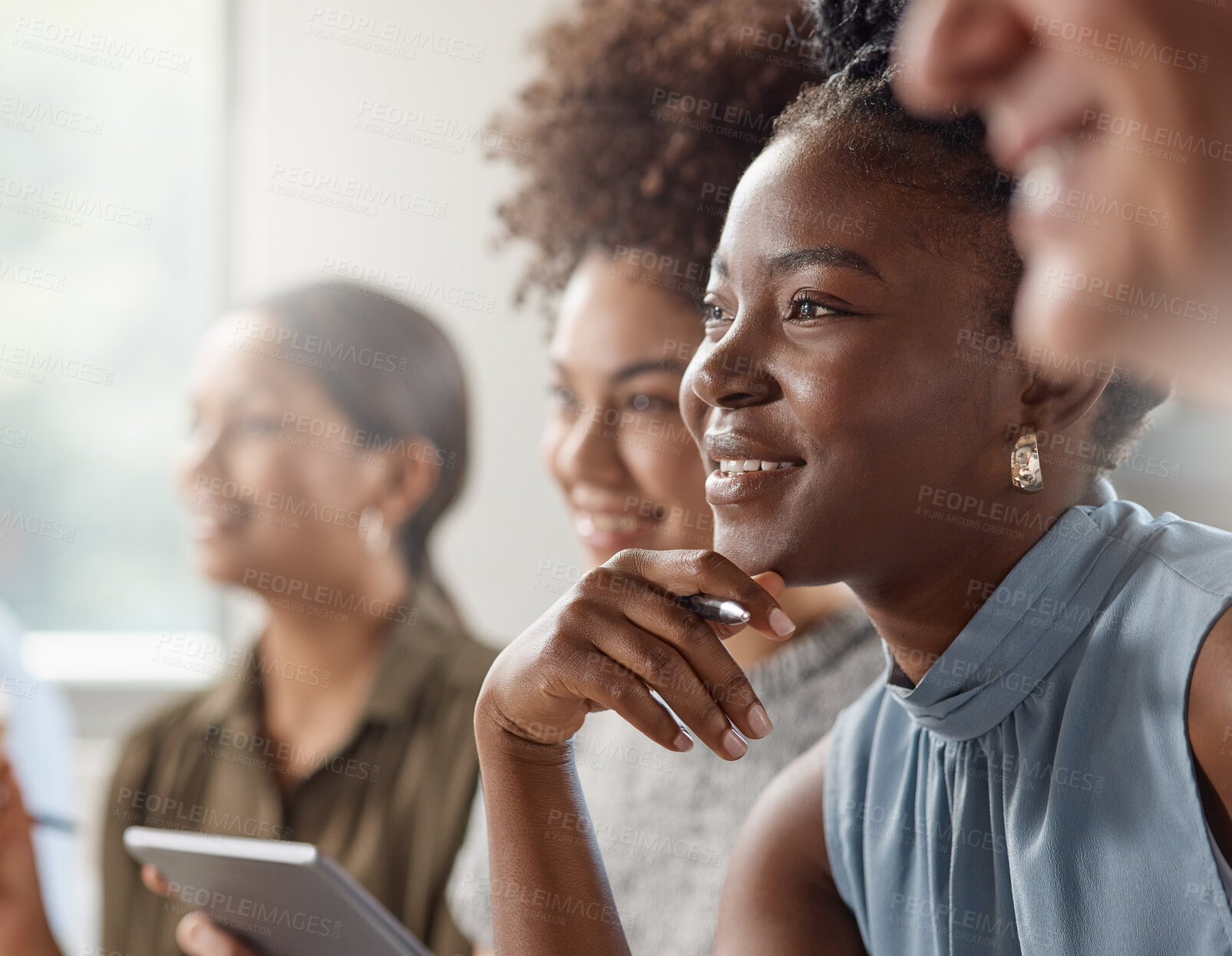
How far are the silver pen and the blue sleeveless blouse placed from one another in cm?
13

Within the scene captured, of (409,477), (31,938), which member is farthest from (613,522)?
(31,938)

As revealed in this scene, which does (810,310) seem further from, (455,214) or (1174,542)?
(455,214)

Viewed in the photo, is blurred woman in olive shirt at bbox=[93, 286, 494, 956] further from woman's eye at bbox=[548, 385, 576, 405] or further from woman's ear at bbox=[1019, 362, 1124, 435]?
woman's ear at bbox=[1019, 362, 1124, 435]

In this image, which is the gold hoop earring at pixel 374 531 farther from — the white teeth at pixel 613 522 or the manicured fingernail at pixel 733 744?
the manicured fingernail at pixel 733 744

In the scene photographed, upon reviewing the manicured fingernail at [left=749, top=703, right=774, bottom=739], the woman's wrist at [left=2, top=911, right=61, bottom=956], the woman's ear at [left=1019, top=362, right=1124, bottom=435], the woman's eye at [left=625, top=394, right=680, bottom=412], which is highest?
the woman's eye at [left=625, top=394, right=680, bottom=412]

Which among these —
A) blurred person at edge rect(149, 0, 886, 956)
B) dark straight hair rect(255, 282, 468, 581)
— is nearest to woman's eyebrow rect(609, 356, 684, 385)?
blurred person at edge rect(149, 0, 886, 956)

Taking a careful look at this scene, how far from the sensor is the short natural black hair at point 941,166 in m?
0.71

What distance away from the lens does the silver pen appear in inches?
27.5

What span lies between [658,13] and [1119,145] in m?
1.29

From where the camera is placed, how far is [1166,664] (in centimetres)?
64

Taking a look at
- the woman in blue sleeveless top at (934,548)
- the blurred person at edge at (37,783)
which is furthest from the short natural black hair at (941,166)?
the blurred person at edge at (37,783)

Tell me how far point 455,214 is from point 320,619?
1119 mm

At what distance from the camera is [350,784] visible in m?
1.75

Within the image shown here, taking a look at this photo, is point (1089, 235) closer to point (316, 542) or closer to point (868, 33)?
point (868, 33)
